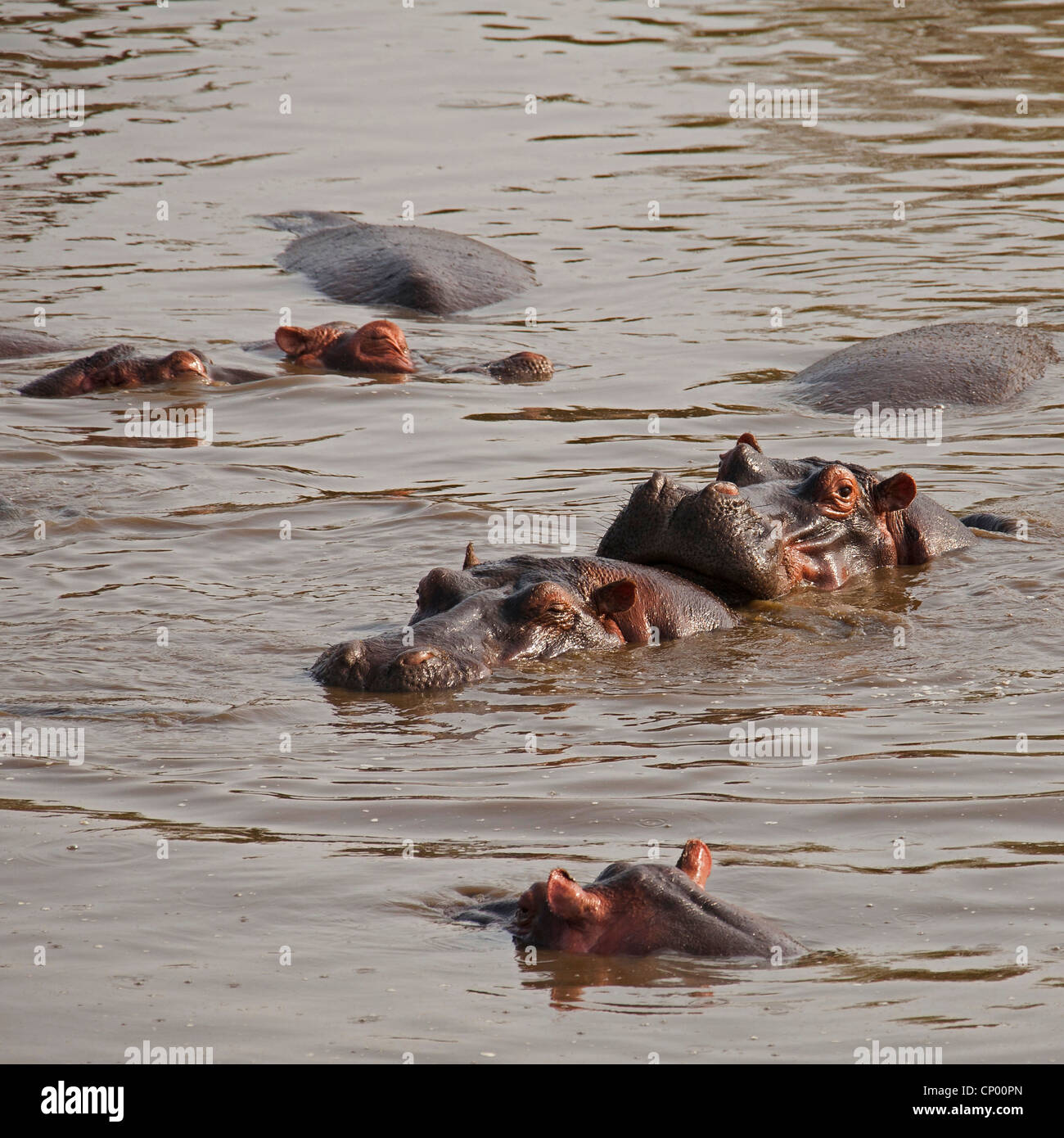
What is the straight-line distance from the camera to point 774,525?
8023mm

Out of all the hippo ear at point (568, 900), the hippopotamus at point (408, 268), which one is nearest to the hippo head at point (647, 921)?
the hippo ear at point (568, 900)

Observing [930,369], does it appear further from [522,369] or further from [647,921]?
[647,921]

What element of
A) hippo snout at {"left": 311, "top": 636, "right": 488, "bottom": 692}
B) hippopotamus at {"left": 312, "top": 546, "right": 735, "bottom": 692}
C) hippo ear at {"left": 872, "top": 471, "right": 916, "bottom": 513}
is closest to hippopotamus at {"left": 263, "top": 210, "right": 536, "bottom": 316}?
hippo ear at {"left": 872, "top": 471, "right": 916, "bottom": 513}

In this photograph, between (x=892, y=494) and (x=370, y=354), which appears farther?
(x=370, y=354)

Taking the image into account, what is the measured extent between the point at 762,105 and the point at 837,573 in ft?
→ 45.1

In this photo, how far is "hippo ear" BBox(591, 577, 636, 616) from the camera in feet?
24.1

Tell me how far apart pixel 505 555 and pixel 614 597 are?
159 centimetres

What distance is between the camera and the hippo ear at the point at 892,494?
8383mm

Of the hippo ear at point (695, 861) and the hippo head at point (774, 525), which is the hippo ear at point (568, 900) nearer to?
the hippo ear at point (695, 861)

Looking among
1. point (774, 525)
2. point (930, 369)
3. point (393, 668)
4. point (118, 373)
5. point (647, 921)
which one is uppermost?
point (118, 373)

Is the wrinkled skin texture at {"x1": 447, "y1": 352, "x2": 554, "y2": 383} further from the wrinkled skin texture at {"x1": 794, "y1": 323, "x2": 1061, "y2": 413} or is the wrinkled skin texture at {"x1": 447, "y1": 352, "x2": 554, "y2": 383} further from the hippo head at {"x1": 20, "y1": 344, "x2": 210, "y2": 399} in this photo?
the hippo head at {"x1": 20, "y1": 344, "x2": 210, "y2": 399}

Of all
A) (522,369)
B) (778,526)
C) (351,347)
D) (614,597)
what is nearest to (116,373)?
(351,347)

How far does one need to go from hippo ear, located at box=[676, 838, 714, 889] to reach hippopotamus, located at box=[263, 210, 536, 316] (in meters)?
9.70

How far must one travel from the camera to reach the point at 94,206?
60.1 feet
